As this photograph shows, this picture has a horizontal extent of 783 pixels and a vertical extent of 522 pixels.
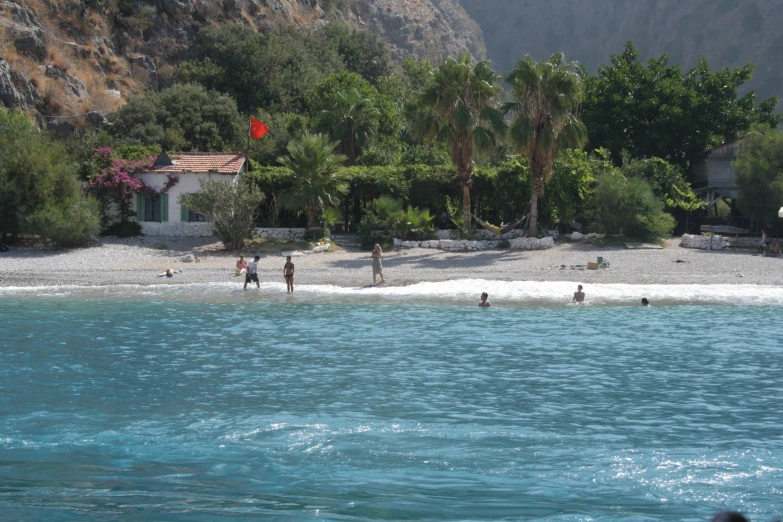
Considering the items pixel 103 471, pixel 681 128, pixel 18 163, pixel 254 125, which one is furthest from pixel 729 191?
pixel 103 471

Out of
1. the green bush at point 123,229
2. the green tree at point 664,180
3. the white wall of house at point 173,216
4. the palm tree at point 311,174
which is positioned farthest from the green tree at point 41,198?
the green tree at point 664,180

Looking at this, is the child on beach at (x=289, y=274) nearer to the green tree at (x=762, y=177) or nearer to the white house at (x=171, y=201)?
the white house at (x=171, y=201)

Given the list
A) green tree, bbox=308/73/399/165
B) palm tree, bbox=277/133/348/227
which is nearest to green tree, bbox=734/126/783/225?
palm tree, bbox=277/133/348/227

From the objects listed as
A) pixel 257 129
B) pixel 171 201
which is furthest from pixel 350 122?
pixel 171 201

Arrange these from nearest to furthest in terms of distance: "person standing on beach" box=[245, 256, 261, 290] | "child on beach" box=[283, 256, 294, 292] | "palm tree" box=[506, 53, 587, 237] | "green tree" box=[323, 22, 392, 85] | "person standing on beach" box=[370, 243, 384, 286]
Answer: "child on beach" box=[283, 256, 294, 292]
"person standing on beach" box=[245, 256, 261, 290]
"person standing on beach" box=[370, 243, 384, 286]
"palm tree" box=[506, 53, 587, 237]
"green tree" box=[323, 22, 392, 85]

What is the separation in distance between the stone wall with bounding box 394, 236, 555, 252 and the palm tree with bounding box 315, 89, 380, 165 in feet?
35.2

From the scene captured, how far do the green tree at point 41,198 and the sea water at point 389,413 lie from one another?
1004cm

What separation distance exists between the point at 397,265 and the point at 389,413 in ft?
62.8

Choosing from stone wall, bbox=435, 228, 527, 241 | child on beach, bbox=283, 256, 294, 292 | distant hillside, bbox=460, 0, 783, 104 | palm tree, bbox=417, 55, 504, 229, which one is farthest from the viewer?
distant hillside, bbox=460, 0, 783, 104

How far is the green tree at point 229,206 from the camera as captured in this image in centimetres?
3438

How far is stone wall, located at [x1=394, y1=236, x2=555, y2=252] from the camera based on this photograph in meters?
35.4

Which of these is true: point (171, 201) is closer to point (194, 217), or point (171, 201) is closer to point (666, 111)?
point (194, 217)

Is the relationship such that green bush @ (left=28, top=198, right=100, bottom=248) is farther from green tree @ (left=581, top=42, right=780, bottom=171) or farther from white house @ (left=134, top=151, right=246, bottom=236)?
green tree @ (left=581, top=42, right=780, bottom=171)

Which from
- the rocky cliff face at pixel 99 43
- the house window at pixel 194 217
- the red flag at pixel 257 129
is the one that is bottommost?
the house window at pixel 194 217
